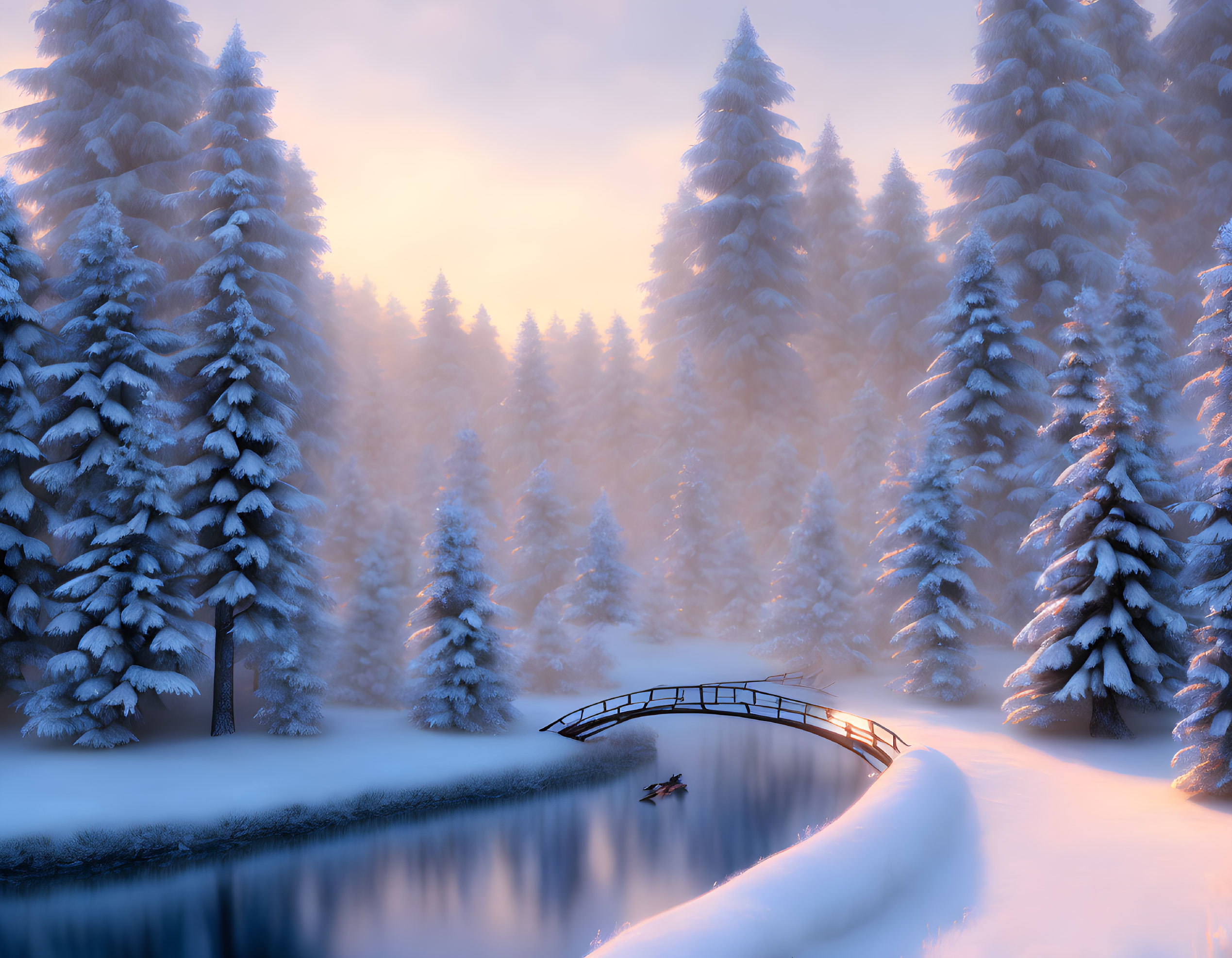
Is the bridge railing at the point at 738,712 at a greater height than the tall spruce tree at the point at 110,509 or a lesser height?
lesser

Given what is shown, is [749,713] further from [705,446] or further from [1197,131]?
[1197,131]

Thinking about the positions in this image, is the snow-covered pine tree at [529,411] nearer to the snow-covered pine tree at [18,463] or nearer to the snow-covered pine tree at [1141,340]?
the snow-covered pine tree at [18,463]

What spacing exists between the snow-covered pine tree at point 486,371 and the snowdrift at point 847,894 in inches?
1463

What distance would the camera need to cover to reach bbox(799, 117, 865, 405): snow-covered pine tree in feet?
154

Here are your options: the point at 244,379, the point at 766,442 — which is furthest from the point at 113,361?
the point at 766,442

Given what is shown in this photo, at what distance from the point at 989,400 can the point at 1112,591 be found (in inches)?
404

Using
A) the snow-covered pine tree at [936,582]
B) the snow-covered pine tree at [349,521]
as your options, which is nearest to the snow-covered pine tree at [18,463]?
the snow-covered pine tree at [349,521]

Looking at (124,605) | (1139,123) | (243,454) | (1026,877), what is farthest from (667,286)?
(1026,877)

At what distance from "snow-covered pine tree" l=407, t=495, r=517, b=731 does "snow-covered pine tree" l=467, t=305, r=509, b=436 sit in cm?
2418

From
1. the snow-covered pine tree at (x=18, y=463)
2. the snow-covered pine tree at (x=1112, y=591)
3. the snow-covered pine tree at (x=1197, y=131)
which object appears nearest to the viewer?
the snow-covered pine tree at (x=1112, y=591)

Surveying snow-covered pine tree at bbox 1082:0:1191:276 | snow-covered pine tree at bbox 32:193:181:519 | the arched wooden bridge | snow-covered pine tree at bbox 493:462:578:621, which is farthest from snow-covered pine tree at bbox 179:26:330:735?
snow-covered pine tree at bbox 1082:0:1191:276

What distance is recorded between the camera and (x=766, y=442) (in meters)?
42.7

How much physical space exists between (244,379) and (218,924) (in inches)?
531

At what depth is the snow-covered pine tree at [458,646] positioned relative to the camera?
23.5m
